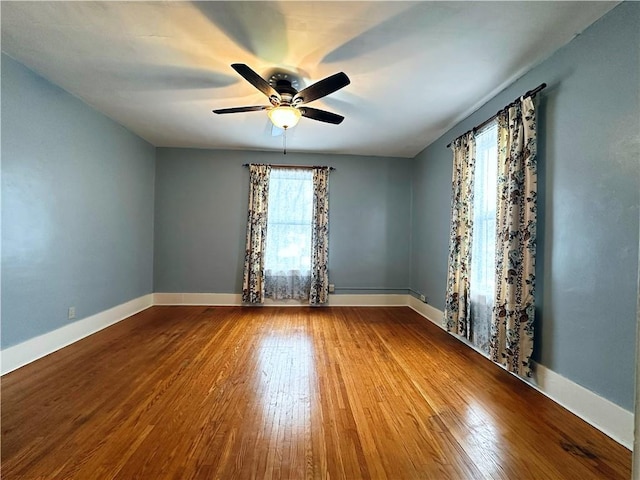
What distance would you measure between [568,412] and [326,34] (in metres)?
2.97

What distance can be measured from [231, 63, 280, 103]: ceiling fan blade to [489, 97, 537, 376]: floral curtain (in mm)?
1957

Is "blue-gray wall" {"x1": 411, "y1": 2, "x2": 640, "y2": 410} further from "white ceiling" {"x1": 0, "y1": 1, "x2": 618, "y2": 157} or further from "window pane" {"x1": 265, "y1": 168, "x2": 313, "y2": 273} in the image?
"window pane" {"x1": 265, "y1": 168, "x2": 313, "y2": 273}

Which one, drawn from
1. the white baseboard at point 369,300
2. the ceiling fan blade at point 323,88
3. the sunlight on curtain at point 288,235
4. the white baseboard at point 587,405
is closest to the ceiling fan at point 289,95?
the ceiling fan blade at point 323,88

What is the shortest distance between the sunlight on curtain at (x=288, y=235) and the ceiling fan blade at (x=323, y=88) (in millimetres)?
2288

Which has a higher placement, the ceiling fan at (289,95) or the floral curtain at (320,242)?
the ceiling fan at (289,95)

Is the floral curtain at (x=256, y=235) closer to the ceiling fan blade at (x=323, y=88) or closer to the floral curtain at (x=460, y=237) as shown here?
the ceiling fan blade at (x=323, y=88)

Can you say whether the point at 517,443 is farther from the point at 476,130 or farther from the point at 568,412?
the point at 476,130

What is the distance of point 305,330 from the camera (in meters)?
3.45

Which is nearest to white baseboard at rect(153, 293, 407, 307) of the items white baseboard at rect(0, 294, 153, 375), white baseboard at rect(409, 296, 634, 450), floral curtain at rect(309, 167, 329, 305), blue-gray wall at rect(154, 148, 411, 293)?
blue-gray wall at rect(154, 148, 411, 293)

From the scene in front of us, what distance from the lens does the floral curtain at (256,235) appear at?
Answer: 451 cm

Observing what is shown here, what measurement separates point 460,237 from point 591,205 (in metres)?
1.42

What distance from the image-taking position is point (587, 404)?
1.76 meters

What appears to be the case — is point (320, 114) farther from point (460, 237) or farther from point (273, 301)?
point (273, 301)

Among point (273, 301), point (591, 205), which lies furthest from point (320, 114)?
point (273, 301)
